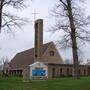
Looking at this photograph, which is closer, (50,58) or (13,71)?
(50,58)

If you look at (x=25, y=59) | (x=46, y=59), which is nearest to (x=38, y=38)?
(x=46, y=59)

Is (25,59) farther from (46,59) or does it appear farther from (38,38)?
(38,38)

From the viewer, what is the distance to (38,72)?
4759 centimetres

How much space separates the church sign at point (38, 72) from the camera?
154 feet

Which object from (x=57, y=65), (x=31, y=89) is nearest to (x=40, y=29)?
(x=57, y=65)

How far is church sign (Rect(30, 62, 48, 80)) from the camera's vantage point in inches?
1843

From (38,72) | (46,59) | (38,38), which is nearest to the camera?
(38,72)

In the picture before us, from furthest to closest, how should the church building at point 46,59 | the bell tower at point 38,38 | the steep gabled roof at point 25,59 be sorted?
the steep gabled roof at point 25,59
the church building at point 46,59
the bell tower at point 38,38

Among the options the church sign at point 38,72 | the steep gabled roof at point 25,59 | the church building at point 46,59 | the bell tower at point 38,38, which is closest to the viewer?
the church sign at point 38,72

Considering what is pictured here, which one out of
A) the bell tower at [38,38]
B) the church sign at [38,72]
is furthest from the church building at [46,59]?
the church sign at [38,72]

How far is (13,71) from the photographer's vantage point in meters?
99.1

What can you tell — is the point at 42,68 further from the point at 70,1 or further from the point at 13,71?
the point at 13,71

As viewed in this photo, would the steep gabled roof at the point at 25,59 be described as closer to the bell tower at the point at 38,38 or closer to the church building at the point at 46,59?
the church building at the point at 46,59

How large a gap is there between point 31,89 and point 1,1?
1493cm
